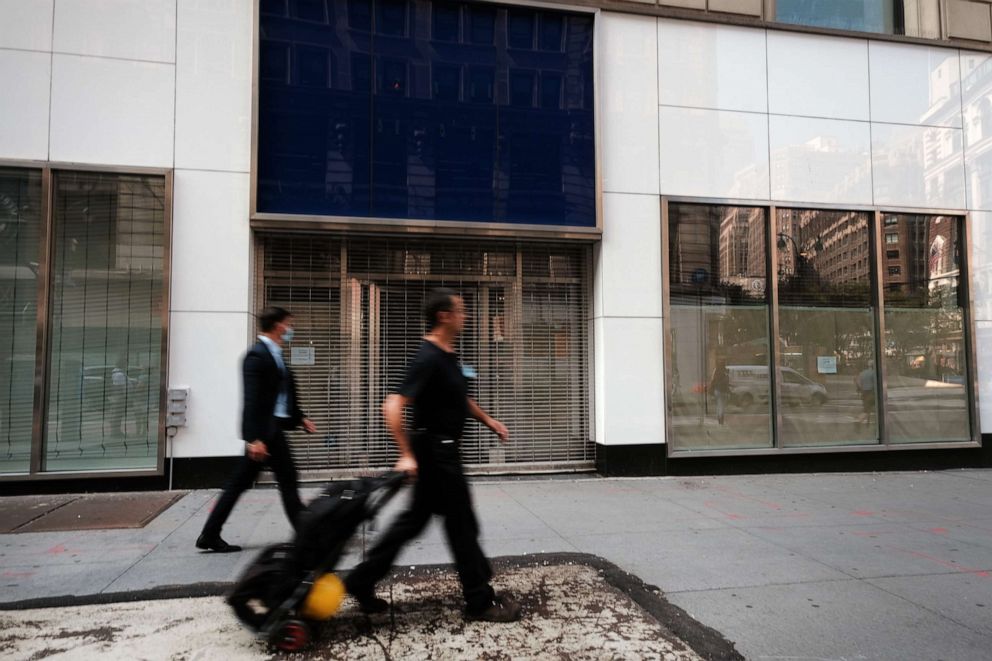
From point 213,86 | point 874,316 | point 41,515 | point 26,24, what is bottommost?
point 41,515

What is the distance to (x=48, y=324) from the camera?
7277mm

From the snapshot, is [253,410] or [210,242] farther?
[210,242]

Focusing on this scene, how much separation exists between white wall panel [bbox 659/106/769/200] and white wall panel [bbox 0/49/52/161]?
24.5ft

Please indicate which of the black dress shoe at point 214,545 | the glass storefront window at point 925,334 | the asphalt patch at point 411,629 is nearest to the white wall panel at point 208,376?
the black dress shoe at point 214,545

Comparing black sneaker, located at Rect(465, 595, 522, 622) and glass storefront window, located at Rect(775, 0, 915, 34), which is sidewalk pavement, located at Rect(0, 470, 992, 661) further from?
glass storefront window, located at Rect(775, 0, 915, 34)

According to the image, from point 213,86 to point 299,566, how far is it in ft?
21.1

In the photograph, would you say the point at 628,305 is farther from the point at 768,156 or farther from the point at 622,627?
the point at 622,627

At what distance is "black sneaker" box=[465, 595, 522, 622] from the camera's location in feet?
12.1

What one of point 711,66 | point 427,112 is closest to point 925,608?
point 427,112

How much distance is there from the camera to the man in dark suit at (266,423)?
4820 millimetres

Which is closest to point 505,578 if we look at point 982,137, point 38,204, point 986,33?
point 38,204

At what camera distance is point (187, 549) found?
205 inches

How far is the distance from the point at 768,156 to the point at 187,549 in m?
8.51

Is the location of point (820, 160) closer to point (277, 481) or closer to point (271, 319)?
point (271, 319)
